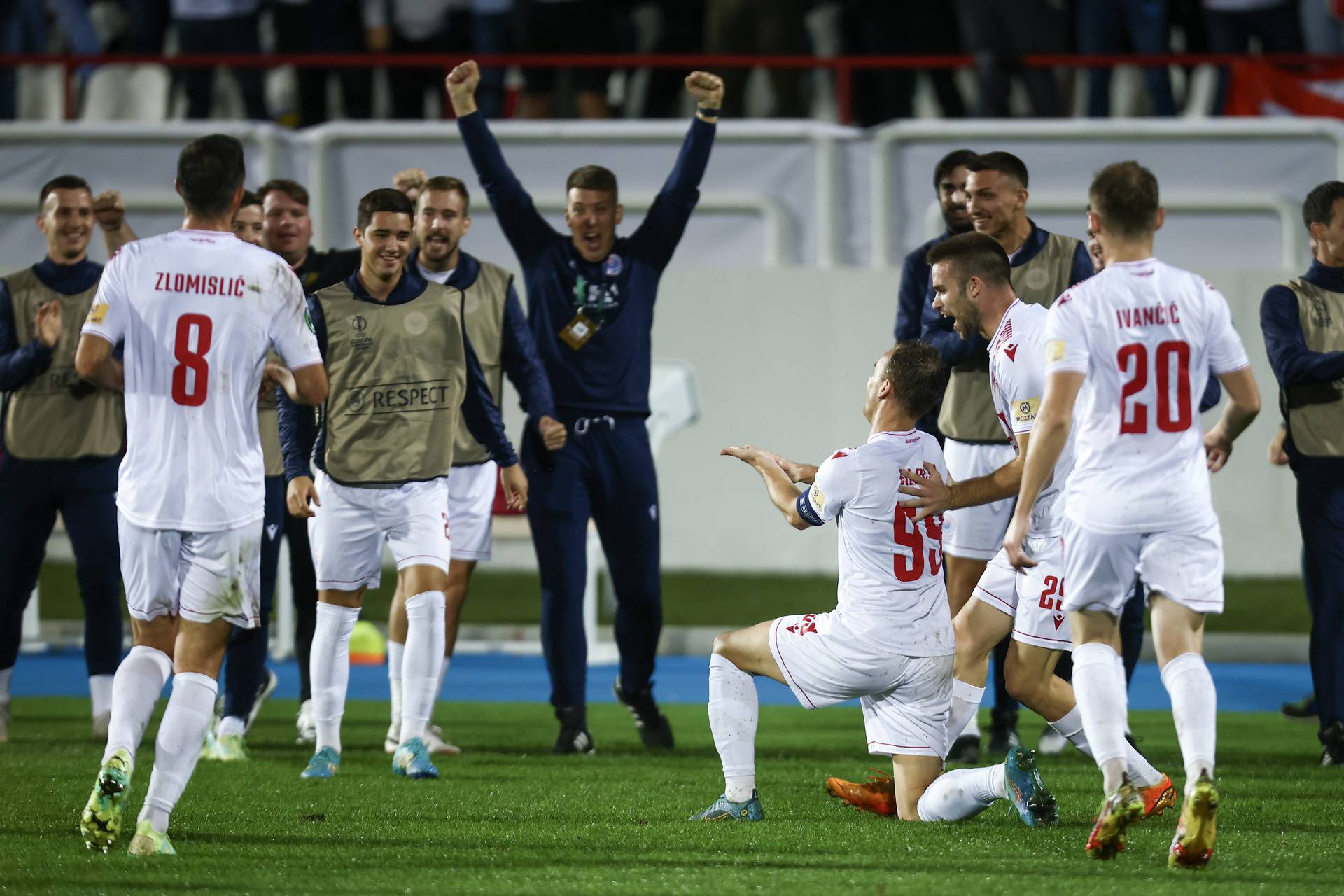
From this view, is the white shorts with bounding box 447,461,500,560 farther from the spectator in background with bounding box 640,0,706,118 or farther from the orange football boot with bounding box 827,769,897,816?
the spectator in background with bounding box 640,0,706,118

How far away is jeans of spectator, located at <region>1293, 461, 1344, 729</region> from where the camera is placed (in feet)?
22.2

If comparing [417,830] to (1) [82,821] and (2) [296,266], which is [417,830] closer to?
(1) [82,821]

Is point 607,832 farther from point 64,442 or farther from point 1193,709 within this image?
point 64,442

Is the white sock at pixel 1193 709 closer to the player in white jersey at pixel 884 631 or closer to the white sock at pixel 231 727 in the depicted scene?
the player in white jersey at pixel 884 631

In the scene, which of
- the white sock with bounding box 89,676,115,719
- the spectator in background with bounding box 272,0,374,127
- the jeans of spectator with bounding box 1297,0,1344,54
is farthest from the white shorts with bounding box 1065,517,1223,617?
the spectator in background with bounding box 272,0,374,127

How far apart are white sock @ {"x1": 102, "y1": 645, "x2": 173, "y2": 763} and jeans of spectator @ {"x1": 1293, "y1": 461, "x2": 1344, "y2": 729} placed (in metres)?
4.33

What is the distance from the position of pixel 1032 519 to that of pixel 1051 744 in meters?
1.75

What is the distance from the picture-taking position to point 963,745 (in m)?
6.59

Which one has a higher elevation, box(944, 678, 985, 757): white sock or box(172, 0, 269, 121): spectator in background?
box(172, 0, 269, 121): spectator in background

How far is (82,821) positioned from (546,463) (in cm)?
291

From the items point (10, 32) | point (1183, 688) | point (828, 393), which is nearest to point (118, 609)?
point (1183, 688)

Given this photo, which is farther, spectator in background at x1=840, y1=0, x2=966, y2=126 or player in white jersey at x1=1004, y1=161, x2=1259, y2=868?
spectator in background at x1=840, y1=0, x2=966, y2=126

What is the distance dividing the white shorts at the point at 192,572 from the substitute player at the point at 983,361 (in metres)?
2.75

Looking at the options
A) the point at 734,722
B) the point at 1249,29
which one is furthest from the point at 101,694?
the point at 1249,29
